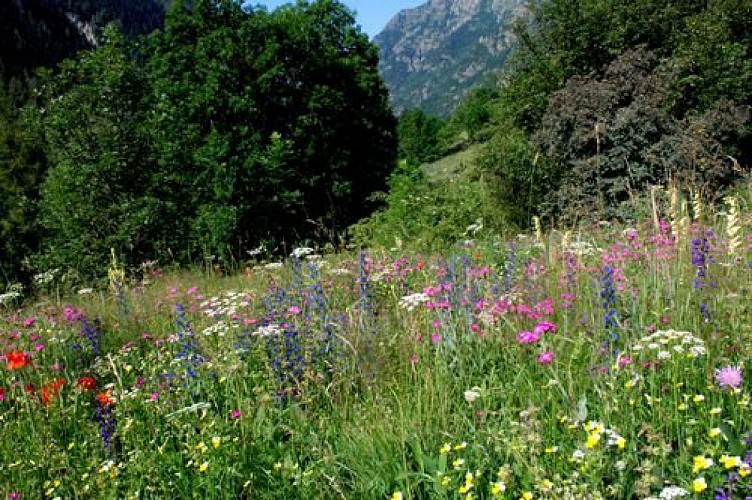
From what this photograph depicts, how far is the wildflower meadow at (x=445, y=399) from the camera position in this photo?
2031mm

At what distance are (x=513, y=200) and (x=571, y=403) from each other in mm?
11586

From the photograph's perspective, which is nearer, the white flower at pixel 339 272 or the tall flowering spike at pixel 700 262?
the tall flowering spike at pixel 700 262

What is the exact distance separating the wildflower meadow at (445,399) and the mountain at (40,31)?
95502 millimetres

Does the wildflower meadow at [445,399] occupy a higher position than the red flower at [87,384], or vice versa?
the red flower at [87,384]

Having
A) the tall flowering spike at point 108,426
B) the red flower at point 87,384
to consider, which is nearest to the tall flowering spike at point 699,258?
the tall flowering spike at point 108,426

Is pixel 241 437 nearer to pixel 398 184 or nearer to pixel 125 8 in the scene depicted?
pixel 398 184

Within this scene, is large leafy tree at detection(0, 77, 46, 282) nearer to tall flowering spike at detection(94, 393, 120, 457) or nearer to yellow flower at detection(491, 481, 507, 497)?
tall flowering spike at detection(94, 393, 120, 457)

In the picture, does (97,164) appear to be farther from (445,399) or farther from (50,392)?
(445,399)

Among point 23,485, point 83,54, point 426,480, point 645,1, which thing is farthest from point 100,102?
point 645,1

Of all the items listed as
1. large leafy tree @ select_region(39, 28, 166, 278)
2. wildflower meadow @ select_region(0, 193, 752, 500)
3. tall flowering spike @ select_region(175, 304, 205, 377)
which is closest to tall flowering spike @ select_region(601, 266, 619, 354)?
wildflower meadow @ select_region(0, 193, 752, 500)

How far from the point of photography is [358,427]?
2.60 metres

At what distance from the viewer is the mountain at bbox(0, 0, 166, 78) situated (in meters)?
97.5

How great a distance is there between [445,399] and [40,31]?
434 feet

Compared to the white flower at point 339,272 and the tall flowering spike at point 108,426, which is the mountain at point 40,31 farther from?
the tall flowering spike at point 108,426
